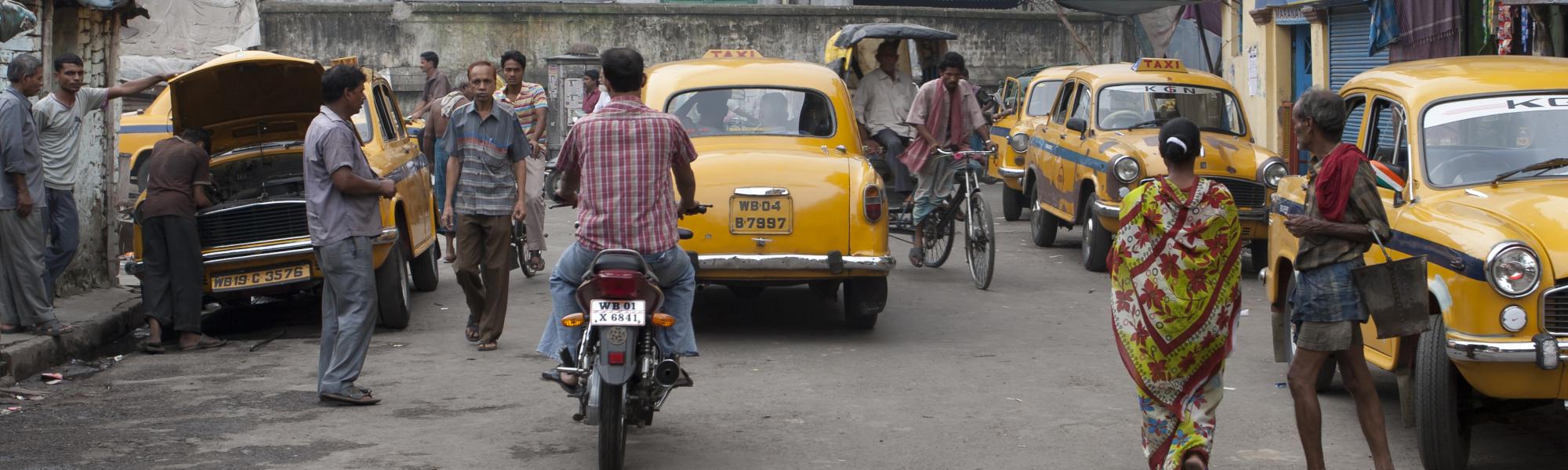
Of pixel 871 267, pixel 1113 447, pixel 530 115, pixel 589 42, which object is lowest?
pixel 1113 447

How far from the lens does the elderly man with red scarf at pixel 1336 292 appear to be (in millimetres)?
5719

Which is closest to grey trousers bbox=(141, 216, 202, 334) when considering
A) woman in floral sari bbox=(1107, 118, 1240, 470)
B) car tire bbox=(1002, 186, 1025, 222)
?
woman in floral sari bbox=(1107, 118, 1240, 470)

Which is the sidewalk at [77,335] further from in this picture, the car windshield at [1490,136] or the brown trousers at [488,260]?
the car windshield at [1490,136]

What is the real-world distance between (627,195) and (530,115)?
6.12 metres

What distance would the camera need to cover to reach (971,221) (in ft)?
38.9

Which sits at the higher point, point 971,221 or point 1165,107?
point 1165,107

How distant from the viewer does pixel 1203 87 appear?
44.8 ft

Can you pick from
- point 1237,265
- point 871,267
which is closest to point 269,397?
point 871,267

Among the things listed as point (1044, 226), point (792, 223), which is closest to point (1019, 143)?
point (1044, 226)

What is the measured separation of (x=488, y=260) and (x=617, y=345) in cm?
364

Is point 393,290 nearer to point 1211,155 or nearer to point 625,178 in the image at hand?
point 625,178

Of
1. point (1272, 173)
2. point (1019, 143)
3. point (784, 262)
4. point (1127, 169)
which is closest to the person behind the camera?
point (784, 262)

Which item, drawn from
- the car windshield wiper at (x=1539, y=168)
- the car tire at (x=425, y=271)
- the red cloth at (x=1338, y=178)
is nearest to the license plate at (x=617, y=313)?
the red cloth at (x=1338, y=178)

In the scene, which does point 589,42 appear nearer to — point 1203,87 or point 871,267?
point 1203,87
